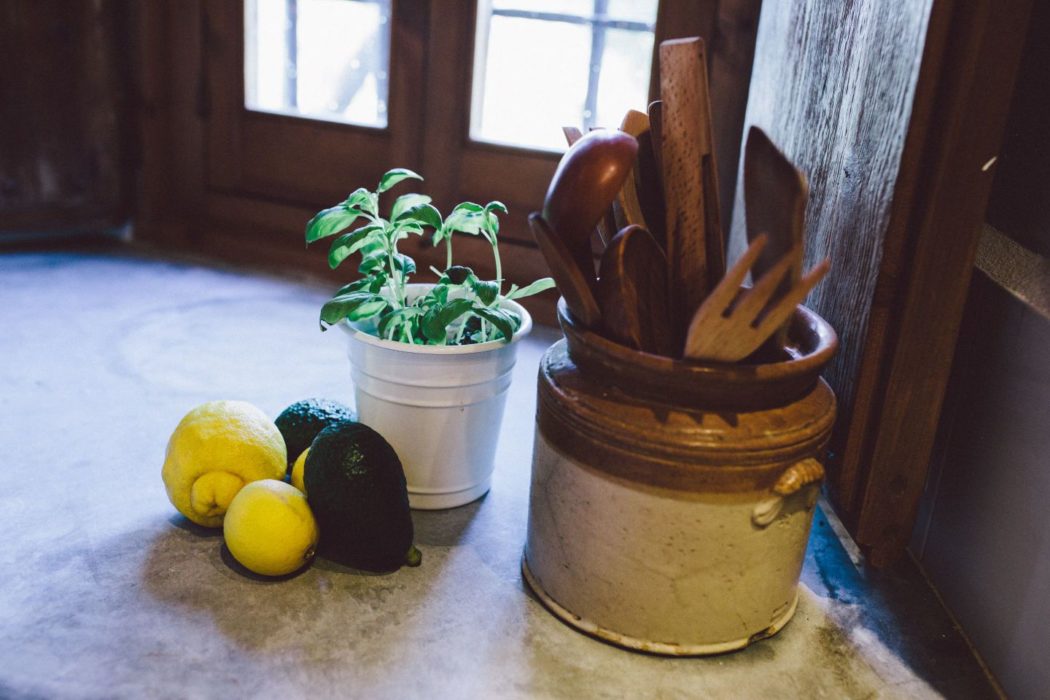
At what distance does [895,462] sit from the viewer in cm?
94

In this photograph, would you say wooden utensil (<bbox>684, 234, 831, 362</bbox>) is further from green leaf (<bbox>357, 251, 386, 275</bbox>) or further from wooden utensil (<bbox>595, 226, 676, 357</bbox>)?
green leaf (<bbox>357, 251, 386, 275</bbox>)

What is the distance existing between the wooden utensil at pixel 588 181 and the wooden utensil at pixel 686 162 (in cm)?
7

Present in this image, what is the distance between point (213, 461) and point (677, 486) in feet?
1.77

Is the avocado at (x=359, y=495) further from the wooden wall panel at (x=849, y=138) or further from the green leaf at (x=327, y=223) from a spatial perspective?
the wooden wall panel at (x=849, y=138)

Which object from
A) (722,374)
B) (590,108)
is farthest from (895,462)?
(590,108)

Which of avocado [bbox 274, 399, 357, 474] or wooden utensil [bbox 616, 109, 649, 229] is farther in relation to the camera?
avocado [bbox 274, 399, 357, 474]

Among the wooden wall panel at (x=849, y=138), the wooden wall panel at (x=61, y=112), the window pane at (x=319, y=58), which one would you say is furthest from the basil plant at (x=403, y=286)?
the wooden wall panel at (x=61, y=112)

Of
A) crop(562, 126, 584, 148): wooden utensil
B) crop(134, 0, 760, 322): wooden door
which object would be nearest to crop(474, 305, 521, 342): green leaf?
crop(562, 126, 584, 148): wooden utensil

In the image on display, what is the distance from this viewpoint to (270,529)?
966mm

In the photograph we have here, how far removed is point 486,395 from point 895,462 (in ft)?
1.58

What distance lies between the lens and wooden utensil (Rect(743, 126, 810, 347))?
0.75m

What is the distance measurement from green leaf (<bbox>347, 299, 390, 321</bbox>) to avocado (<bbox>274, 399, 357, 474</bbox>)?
162 millimetres

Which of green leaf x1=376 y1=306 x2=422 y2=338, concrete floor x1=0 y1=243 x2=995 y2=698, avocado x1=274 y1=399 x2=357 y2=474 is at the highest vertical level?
green leaf x1=376 y1=306 x2=422 y2=338

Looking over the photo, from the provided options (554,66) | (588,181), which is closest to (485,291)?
(588,181)
